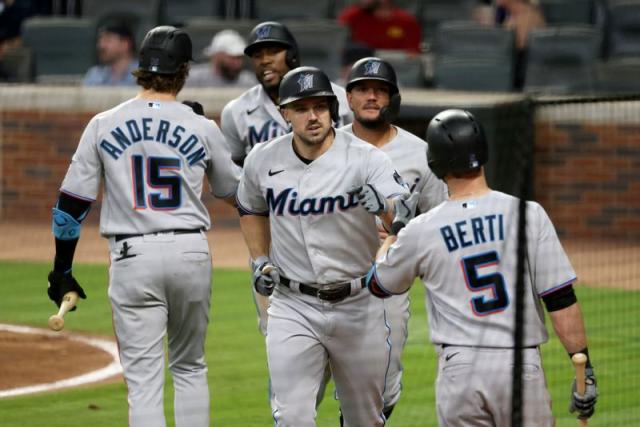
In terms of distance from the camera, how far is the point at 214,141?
22.8 ft

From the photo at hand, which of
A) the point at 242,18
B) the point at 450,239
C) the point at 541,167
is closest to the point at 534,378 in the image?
the point at 450,239

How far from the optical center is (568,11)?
17500 mm

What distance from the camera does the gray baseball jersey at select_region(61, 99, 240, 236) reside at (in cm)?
672

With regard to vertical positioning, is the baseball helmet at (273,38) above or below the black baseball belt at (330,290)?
above

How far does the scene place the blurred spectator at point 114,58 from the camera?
15961 mm

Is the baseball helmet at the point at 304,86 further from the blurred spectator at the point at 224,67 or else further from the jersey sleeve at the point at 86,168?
the blurred spectator at the point at 224,67

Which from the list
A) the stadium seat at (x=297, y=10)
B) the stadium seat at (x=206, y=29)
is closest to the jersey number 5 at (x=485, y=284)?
the stadium seat at (x=206, y=29)

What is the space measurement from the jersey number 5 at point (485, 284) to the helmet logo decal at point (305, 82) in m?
1.37

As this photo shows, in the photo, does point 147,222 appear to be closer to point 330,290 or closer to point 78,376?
point 330,290

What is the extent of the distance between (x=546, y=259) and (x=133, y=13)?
13257mm

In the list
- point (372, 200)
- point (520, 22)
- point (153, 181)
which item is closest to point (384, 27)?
point (520, 22)

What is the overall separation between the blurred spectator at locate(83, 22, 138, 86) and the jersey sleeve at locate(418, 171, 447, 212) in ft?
29.3

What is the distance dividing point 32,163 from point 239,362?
7.24 m

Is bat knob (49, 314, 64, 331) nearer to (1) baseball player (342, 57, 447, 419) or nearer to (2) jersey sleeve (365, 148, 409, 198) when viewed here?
(2) jersey sleeve (365, 148, 409, 198)
